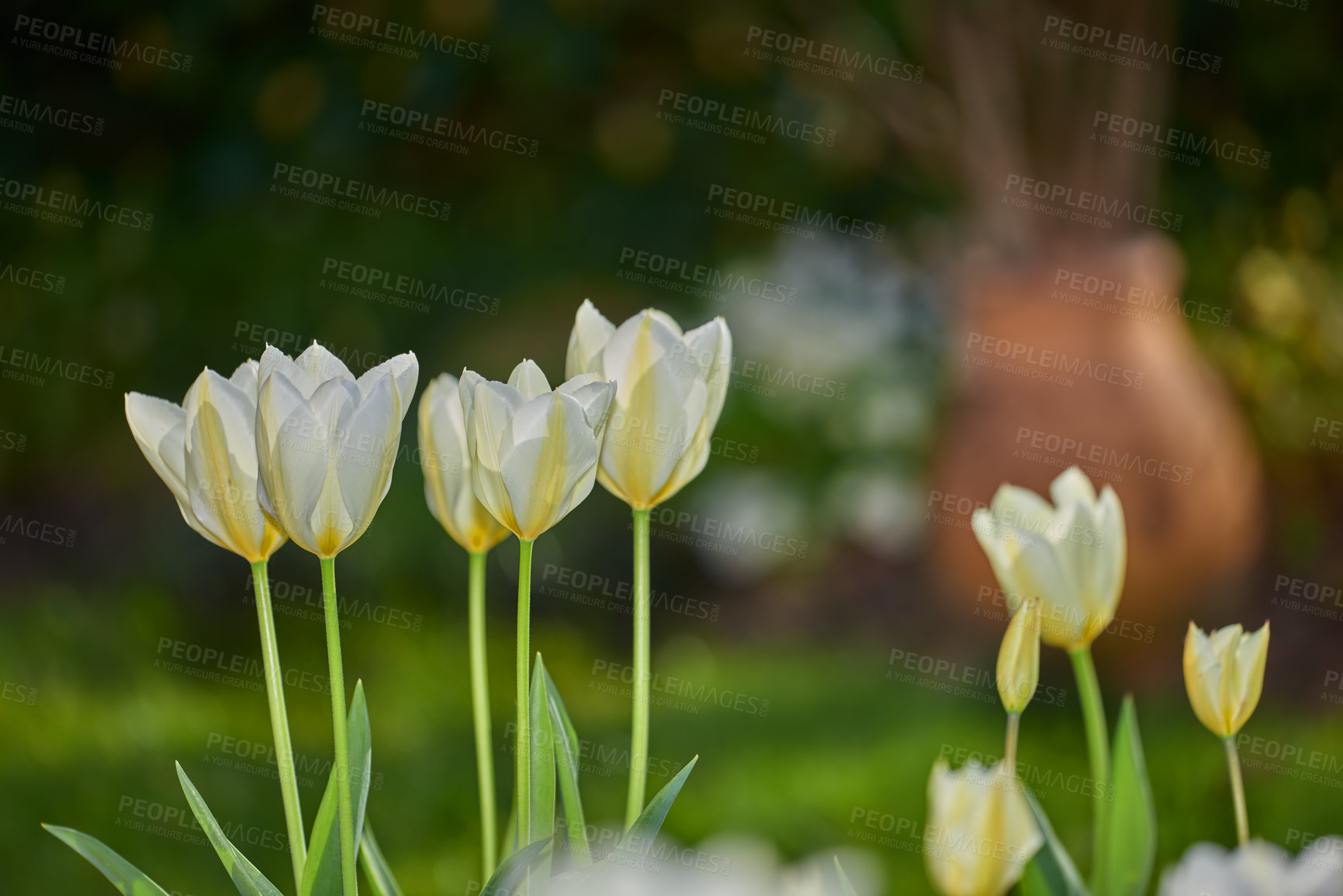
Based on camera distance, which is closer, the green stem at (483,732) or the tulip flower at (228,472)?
the tulip flower at (228,472)

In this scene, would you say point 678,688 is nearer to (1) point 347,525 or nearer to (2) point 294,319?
(2) point 294,319

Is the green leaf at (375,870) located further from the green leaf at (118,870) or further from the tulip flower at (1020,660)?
the tulip flower at (1020,660)

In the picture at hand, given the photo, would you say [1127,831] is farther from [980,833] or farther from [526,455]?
[526,455]

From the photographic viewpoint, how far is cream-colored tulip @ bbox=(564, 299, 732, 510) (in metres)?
0.60

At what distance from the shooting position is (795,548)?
3.24 meters

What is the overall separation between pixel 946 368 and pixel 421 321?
56.4 inches
